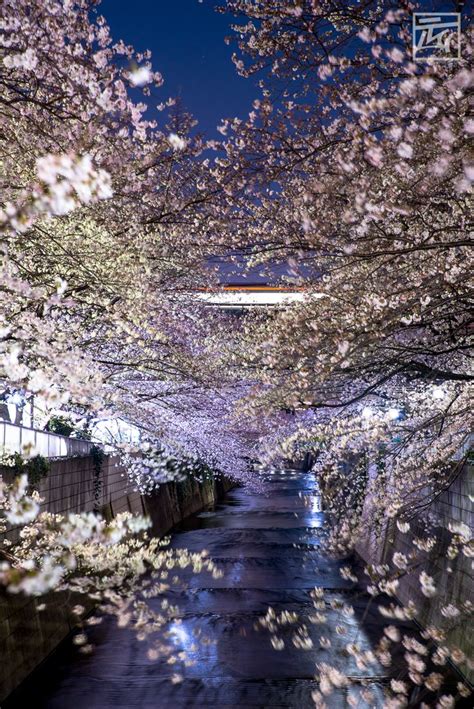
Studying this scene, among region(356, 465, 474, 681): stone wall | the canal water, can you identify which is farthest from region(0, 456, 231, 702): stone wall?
region(356, 465, 474, 681): stone wall

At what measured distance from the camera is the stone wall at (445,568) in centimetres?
1082

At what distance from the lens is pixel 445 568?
1218 cm

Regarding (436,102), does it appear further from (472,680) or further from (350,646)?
(350,646)

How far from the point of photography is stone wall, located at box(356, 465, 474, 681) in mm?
10823

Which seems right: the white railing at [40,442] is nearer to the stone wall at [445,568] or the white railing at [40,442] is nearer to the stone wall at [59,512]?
the stone wall at [59,512]

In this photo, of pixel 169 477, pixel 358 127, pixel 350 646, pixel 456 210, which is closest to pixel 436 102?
pixel 358 127

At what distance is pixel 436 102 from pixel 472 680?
848cm

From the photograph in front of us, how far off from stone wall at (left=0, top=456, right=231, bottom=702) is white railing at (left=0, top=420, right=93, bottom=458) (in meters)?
0.44

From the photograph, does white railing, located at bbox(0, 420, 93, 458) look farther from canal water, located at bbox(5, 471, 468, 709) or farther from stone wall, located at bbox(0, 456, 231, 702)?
canal water, located at bbox(5, 471, 468, 709)

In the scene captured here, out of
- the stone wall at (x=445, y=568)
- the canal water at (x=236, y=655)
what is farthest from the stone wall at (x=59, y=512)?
the stone wall at (x=445, y=568)

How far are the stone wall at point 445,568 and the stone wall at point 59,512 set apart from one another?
21.5ft

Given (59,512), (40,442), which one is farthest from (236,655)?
(40,442)

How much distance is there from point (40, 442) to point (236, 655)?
238 inches

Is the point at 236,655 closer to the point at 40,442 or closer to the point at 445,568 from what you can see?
the point at 445,568
